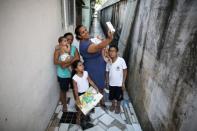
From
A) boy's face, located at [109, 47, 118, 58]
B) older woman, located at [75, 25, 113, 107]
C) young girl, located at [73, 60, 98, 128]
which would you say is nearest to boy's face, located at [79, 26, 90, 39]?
older woman, located at [75, 25, 113, 107]

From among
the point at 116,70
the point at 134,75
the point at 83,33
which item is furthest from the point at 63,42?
the point at 134,75

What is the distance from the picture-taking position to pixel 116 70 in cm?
349

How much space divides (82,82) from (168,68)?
1.68m

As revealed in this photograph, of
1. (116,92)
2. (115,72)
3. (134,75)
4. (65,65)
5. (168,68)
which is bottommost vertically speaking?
(116,92)

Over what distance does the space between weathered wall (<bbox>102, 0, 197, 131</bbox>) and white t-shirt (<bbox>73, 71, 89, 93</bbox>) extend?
1272 mm

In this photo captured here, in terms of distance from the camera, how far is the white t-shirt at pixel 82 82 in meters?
3.21

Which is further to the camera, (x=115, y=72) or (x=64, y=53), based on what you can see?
(x=115, y=72)

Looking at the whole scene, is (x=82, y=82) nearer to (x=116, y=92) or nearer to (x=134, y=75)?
(x=116, y=92)

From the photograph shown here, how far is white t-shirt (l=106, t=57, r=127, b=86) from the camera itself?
3.49m

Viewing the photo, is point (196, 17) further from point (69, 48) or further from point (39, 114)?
point (39, 114)

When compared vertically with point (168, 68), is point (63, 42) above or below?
above

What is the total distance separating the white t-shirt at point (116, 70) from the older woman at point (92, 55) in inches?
6.2

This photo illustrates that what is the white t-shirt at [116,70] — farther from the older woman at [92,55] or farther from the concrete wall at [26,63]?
the concrete wall at [26,63]

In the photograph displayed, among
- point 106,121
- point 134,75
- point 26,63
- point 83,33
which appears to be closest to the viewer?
point 26,63
